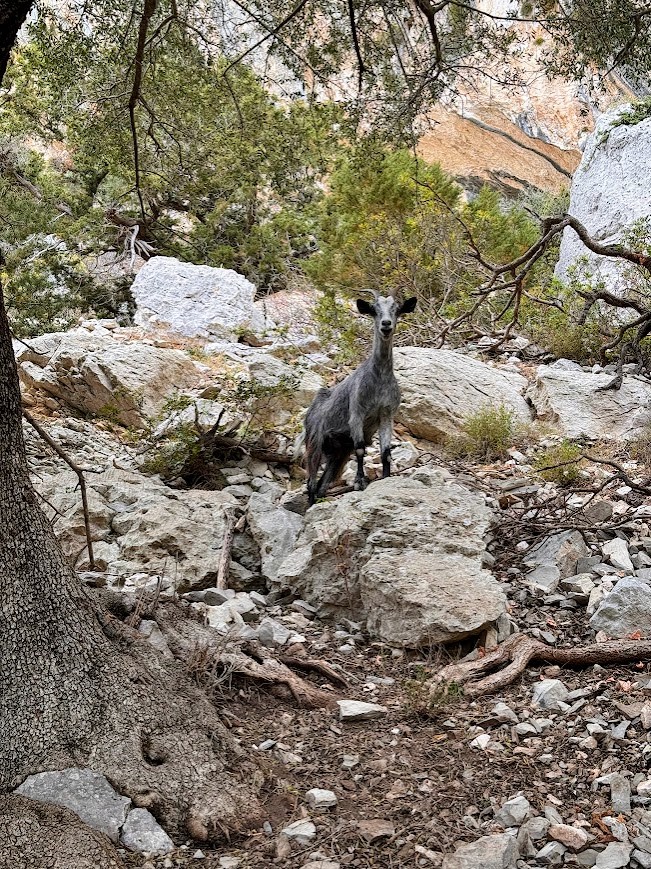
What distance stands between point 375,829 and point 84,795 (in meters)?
1.06

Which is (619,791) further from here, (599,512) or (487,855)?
(599,512)

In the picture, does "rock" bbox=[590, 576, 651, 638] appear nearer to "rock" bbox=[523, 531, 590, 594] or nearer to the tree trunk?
"rock" bbox=[523, 531, 590, 594]

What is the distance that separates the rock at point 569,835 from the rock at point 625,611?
1678 mm

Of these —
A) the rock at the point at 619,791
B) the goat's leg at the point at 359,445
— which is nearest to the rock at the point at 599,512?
the goat's leg at the point at 359,445

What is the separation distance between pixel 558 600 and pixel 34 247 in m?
13.5

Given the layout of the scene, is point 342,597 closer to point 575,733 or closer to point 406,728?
point 406,728

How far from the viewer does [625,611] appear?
4.38 m

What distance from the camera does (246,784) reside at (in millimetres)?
3139

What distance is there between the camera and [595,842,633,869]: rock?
104 inches

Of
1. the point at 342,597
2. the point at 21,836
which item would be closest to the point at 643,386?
the point at 342,597

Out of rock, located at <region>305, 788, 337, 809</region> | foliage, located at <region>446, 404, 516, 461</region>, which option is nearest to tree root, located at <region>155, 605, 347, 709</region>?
rock, located at <region>305, 788, 337, 809</region>

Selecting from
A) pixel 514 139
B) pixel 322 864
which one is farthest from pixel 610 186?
pixel 514 139

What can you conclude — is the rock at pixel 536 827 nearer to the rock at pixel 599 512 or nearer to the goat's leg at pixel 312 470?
the rock at pixel 599 512

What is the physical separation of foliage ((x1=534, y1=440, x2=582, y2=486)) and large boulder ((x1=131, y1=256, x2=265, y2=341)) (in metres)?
6.65
